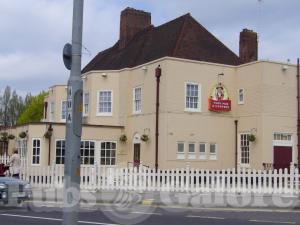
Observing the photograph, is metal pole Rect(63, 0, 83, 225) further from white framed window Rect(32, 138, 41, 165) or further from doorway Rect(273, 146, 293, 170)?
doorway Rect(273, 146, 293, 170)

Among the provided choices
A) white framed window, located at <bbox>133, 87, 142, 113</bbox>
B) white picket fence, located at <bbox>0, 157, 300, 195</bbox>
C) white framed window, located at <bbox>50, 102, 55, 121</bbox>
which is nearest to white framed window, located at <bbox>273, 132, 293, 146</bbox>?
white framed window, located at <bbox>133, 87, 142, 113</bbox>

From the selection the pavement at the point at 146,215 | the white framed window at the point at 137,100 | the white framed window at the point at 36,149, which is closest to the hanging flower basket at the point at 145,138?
the white framed window at the point at 137,100

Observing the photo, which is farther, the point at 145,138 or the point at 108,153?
the point at 108,153

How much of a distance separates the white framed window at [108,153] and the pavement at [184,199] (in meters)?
11.4

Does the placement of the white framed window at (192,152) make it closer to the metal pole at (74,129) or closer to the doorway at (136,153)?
the doorway at (136,153)

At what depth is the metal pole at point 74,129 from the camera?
6.50 meters

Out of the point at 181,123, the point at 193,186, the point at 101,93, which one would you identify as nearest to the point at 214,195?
the point at 193,186

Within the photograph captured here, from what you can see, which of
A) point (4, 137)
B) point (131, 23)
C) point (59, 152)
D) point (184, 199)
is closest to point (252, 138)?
point (59, 152)

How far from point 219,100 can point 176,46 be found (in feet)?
13.9

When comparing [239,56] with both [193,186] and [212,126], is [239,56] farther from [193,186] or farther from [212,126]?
[193,186]

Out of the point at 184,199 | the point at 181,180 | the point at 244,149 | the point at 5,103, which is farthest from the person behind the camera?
the point at 5,103

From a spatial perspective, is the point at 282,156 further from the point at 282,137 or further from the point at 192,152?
the point at 192,152

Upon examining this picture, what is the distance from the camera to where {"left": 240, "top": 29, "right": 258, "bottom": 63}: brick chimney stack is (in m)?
37.1

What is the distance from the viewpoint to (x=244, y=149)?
3162 cm
